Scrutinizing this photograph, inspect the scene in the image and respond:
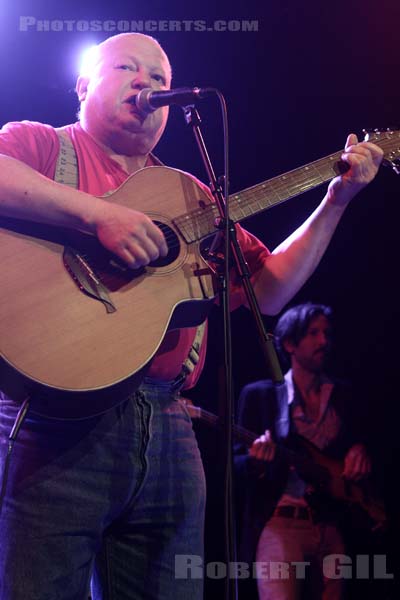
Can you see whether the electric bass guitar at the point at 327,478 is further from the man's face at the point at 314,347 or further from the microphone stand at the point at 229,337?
the microphone stand at the point at 229,337

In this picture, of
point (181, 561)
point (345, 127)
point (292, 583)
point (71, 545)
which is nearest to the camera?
point (71, 545)

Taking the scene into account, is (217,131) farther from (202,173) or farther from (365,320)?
(365,320)

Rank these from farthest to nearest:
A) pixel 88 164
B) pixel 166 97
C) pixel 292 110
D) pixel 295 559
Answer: pixel 292 110 < pixel 295 559 < pixel 88 164 < pixel 166 97

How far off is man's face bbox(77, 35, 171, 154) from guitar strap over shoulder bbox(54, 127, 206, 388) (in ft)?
0.68

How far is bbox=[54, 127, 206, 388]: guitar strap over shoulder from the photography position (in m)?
1.95

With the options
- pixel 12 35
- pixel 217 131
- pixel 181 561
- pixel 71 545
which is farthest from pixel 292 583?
pixel 12 35

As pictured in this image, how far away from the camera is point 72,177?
2008 mm

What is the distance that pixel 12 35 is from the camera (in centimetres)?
390

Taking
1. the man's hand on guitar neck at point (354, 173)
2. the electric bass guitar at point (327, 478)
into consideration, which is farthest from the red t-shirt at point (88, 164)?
the electric bass guitar at point (327, 478)

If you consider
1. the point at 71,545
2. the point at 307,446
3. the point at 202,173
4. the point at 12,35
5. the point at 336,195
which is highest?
the point at 12,35

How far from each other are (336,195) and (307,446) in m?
2.45

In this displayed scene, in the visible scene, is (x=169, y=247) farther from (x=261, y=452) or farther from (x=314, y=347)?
(x=314, y=347)

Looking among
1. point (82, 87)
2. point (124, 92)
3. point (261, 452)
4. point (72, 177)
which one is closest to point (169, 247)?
point (72, 177)

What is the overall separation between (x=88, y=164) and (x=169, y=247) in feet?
1.30
